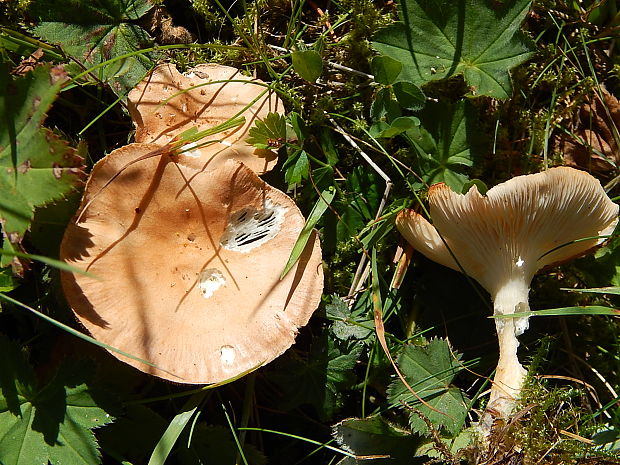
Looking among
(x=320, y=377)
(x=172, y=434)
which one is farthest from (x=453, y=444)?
(x=172, y=434)

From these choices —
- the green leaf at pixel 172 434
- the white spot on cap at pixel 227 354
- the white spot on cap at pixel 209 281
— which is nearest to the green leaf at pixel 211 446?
the green leaf at pixel 172 434

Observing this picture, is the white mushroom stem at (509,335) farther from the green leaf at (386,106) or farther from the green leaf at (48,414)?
the green leaf at (48,414)

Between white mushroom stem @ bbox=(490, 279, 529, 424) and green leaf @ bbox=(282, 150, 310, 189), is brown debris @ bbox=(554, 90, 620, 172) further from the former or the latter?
green leaf @ bbox=(282, 150, 310, 189)

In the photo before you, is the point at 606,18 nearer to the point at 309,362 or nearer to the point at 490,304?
the point at 490,304

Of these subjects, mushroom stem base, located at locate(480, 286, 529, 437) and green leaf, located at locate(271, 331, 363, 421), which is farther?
green leaf, located at locate(271, 331, 363, 421)

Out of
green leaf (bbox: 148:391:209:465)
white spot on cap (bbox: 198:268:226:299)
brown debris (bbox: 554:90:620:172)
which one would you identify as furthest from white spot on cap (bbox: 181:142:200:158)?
brown debris (bbox: 554:90:620:172)

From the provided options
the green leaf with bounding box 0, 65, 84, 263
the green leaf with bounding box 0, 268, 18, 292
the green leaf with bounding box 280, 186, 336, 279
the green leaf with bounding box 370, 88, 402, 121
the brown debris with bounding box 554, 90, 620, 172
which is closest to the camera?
the green leaf with bounding box 0, 65, 84, 263

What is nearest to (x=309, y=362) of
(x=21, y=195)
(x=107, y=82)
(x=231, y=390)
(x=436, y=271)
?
(x=231, y=390)
